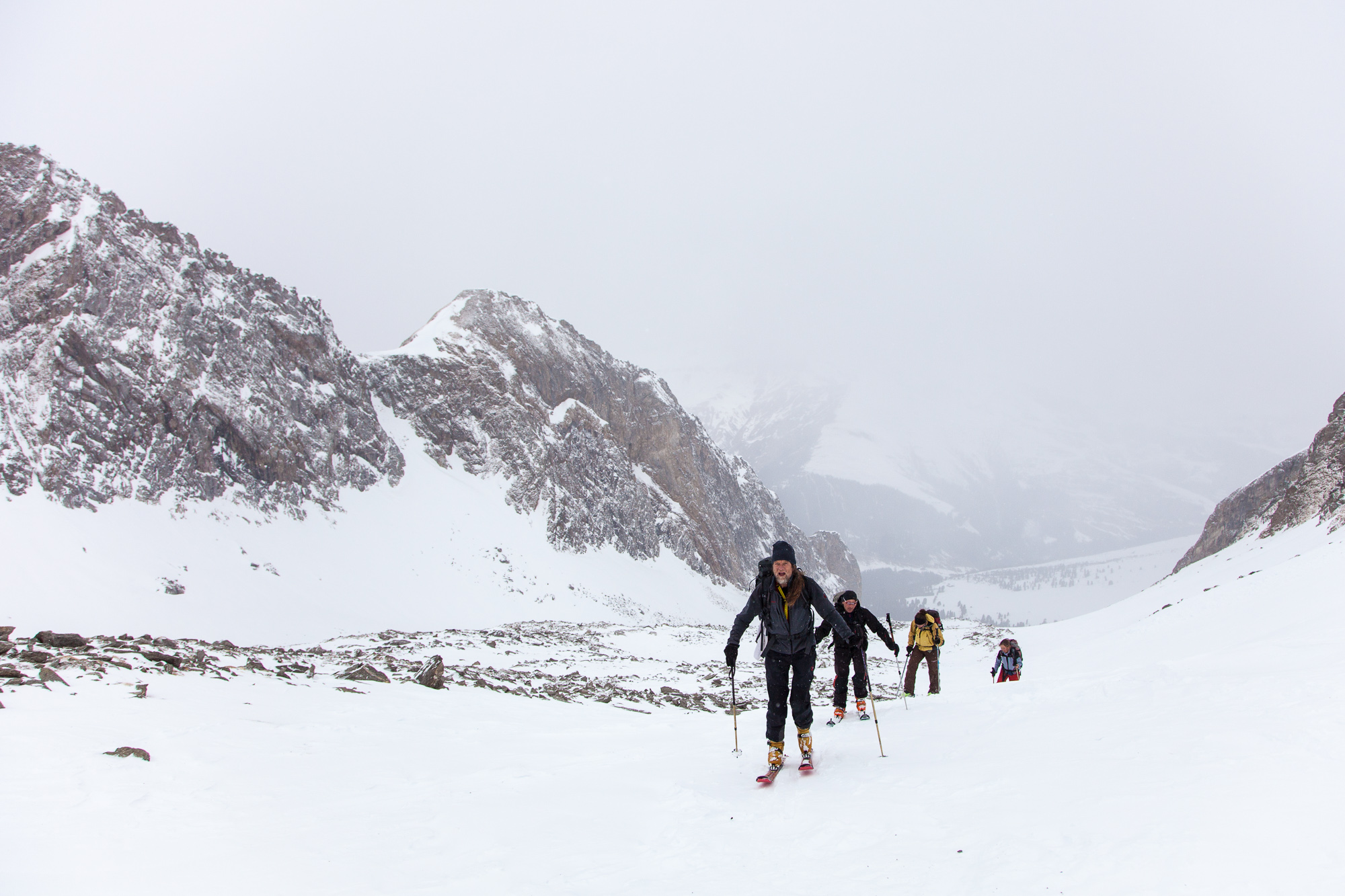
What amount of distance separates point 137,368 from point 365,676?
39.1 meters

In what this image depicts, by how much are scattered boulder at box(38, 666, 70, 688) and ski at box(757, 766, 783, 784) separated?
9.61 meters

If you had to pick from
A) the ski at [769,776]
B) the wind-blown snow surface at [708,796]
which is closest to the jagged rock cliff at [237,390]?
the wind-blown snow surface at [708,796]

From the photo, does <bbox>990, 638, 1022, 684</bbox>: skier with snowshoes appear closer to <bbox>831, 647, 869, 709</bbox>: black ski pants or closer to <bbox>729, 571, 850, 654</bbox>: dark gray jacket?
<bbox>831, 647, 869, 709</bbox>: black ski pants

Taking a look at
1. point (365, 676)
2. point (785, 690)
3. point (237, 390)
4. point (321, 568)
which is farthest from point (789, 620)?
point (237, 390)

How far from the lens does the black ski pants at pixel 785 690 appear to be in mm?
7957

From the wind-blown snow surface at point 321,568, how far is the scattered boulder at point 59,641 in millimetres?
17969

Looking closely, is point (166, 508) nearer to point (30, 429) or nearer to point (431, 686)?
point (30, 429)

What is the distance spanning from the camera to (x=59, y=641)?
41.4 feet

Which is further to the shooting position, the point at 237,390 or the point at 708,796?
the point at 237,390

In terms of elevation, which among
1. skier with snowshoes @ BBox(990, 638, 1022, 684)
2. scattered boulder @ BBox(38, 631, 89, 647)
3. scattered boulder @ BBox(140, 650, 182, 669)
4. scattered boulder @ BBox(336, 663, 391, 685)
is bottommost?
scattered boulder @ BBox(336, 663, 391, 685)

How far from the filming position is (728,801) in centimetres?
702

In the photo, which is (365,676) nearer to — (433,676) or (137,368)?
(433,676)

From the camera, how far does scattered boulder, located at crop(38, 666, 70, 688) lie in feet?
29.6

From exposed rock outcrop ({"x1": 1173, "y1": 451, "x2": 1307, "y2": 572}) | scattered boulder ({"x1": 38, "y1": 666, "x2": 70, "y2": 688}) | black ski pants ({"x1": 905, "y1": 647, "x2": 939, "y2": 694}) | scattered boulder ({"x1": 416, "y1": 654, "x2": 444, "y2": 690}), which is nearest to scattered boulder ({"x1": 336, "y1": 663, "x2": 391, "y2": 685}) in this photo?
scattered boulder ({"x1": 416, "y1": 654, "x2": 444, "y2": 690})
